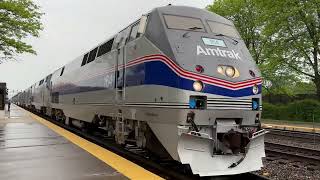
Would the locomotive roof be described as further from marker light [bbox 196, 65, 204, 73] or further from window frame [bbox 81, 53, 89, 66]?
window frame [bbox 81, 53, 89, 66]

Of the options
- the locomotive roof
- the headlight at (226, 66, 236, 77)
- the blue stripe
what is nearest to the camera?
the blue stripe

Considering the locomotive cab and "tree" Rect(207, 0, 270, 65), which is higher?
"tree" Rect(207, 0, 270, 65)

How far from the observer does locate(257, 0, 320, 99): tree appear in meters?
32.5

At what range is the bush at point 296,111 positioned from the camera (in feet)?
101

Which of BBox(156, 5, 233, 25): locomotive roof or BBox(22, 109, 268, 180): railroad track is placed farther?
BBox(156, 5, 233, 25): locomotive roof

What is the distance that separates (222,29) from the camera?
983 cm

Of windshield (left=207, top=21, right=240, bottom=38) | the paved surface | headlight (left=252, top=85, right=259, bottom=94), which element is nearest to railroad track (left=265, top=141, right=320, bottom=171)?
headlight (left=252, top=85, right=259, bottom=94)

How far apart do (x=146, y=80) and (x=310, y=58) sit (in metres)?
29.0

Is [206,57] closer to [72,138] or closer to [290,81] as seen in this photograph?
[72,138]

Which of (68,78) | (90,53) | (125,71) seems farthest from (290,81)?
(125,71)

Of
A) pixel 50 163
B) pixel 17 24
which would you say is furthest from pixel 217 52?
pixel 17 24

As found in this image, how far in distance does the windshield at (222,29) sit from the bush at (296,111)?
69.7 ft

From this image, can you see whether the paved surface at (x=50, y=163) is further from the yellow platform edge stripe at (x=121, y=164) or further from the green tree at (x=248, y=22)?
the green tree at (x=248, y=22)

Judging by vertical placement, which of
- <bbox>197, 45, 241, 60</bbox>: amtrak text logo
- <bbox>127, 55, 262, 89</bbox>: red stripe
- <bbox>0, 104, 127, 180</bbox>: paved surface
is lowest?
<bbox>0, 104, 127, 180</bbox>: paved surface
